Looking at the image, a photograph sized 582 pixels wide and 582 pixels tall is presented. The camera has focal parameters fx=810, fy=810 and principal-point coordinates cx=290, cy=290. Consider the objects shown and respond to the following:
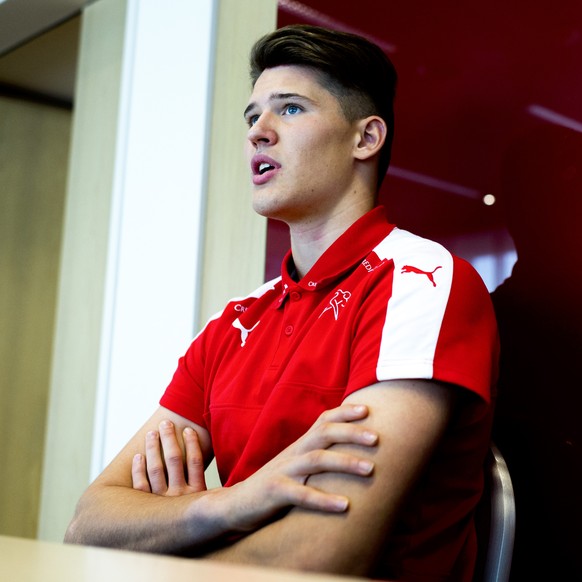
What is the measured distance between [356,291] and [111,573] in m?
0.95

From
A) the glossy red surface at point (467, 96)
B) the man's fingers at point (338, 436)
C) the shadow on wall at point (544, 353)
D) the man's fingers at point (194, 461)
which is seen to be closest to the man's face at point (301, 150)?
the glossy red surface at point (467, 96)

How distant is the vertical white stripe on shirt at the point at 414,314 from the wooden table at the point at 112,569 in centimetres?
69

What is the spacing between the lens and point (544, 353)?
1459 millimetres

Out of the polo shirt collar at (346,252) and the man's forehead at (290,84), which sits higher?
the man's forehead at (290,84)

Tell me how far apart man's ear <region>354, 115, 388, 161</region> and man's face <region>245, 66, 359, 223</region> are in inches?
0.5

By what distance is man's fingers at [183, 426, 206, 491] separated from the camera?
145 centimetres

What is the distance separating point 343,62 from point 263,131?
21cm

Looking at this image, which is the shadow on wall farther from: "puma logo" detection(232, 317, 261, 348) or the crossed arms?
"puma logo" detection(232, 317, 261, 348)

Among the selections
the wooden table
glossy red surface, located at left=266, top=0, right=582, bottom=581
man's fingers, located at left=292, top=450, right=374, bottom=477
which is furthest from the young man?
the wooden table

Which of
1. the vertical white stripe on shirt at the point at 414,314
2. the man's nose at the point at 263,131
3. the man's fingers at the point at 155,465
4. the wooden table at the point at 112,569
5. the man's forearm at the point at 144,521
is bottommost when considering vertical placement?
the man's forearm at the point at 144,521

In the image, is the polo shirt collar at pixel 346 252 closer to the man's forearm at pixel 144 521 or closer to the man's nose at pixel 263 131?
the man's nose at pixel 263 131

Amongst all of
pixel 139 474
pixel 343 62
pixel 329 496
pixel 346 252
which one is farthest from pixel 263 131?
pixel 329 496

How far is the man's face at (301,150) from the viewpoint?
1.56 metres

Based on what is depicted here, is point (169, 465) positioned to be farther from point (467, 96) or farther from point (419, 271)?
point (467, 96)
